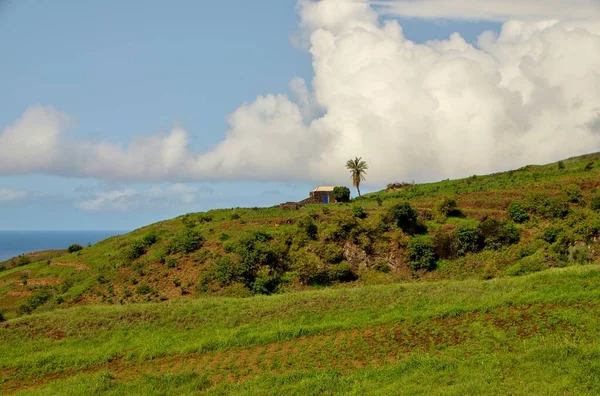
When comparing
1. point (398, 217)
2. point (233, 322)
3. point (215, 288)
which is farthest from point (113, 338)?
point (398, 217)

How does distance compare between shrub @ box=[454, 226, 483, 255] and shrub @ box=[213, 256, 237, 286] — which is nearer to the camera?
shrub @ box=[213, 256, 237, 286]

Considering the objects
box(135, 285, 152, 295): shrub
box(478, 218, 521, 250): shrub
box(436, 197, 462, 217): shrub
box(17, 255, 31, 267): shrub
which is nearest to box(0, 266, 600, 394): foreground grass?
box(135, 285, 152, 295): shrub

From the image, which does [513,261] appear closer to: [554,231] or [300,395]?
[554,231]

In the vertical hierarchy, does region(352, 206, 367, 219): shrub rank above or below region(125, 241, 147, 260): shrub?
above

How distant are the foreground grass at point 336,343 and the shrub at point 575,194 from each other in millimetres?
22328

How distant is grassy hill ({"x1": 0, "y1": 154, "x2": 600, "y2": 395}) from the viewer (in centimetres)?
2134

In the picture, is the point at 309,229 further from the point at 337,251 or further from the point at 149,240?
the point at 149,240

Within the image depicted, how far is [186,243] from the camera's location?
4997 cm

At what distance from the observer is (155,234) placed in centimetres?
5594

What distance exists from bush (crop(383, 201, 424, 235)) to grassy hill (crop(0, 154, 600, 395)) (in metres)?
0.11

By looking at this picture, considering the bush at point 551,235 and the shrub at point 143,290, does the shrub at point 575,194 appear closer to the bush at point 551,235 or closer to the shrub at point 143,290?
the bush at point 551,235

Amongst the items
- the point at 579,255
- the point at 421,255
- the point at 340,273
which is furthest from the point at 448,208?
the point at 340,273

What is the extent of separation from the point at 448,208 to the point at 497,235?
7.10 m

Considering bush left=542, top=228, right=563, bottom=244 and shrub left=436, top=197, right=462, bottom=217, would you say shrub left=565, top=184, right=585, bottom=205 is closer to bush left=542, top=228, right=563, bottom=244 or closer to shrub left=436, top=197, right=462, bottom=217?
bush left=542, top=228, right=563, bottom=244
